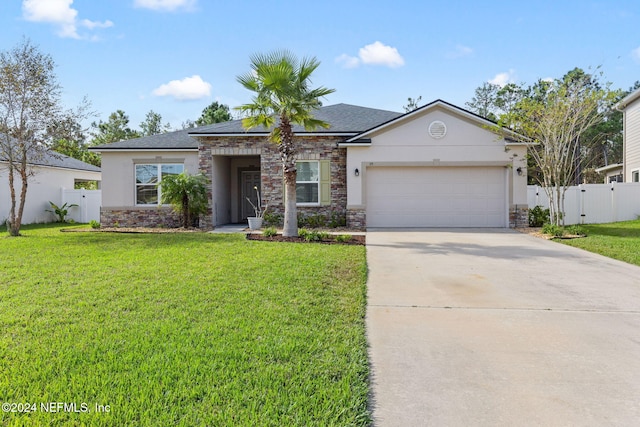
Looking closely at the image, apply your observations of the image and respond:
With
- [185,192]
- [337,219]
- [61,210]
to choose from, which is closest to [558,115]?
[337,219]

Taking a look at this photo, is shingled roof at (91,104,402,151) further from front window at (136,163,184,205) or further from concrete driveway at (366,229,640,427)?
concrete driveway at (366,229,640,427)

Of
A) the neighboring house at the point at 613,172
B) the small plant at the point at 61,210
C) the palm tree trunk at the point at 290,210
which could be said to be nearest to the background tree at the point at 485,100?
the neighboring house at the point at 613,172

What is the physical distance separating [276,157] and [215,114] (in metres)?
18.3

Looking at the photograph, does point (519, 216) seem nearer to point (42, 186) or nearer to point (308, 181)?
point (308, 181)

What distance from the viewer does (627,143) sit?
19.7m

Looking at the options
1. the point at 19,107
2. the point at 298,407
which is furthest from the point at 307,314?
the point at 19,107

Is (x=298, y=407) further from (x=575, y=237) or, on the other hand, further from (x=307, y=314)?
(x=575, y=237)

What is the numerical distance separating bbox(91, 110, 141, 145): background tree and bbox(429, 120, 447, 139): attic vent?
35.3 meters

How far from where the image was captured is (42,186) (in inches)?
760

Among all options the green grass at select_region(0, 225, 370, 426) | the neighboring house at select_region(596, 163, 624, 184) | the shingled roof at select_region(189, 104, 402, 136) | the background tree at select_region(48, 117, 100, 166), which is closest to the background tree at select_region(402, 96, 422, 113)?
the neighboring house at select_region(596, 163, 624, 184)

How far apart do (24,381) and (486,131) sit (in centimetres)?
1443

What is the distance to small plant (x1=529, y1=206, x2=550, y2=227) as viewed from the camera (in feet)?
48.6

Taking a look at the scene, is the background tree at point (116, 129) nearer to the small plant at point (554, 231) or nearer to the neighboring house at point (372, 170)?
the neighboring house at point (372, 170)

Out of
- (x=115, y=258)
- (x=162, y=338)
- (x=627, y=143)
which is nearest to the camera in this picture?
(x=162, y=338)
